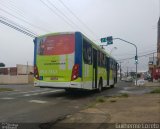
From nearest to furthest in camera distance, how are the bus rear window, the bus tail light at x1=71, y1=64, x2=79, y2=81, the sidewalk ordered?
the sidewalk, the bus tail light at x1=71, y1=64, x2=79, y2=81, the bus rear window

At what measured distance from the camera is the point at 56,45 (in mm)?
18828

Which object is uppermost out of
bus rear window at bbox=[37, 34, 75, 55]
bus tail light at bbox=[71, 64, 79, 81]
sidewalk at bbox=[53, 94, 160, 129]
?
bus rear window at bbox=[37, 34, 75, 55]

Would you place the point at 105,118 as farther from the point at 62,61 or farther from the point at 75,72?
the point at 62,61

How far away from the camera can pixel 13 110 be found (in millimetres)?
12852

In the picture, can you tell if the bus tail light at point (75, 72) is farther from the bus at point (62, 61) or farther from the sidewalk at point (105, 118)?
the sidewalk at point (105, 118)

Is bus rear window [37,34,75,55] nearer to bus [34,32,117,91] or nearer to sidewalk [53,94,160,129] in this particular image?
bus [34,32,117,91]

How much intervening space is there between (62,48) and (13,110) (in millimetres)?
6445

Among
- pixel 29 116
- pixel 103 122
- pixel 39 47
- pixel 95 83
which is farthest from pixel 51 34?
pixel 103 122

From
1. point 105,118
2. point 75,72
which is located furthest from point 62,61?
point 105,118

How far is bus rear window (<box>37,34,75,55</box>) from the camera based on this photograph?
18484mm

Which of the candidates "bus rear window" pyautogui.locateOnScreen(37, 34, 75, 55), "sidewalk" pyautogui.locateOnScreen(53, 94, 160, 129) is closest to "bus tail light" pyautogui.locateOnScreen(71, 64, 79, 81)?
"bus rear window" pyautogui.locateOnScreen(37, 34, 75, 55)

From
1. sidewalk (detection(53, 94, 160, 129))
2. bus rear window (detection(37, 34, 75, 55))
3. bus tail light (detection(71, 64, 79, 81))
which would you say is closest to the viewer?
sidewalk (detection(53, 94, 160, 129))

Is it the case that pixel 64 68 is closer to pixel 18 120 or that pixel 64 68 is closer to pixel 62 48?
pixel 62 48

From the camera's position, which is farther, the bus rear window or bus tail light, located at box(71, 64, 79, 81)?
the bus rear window
